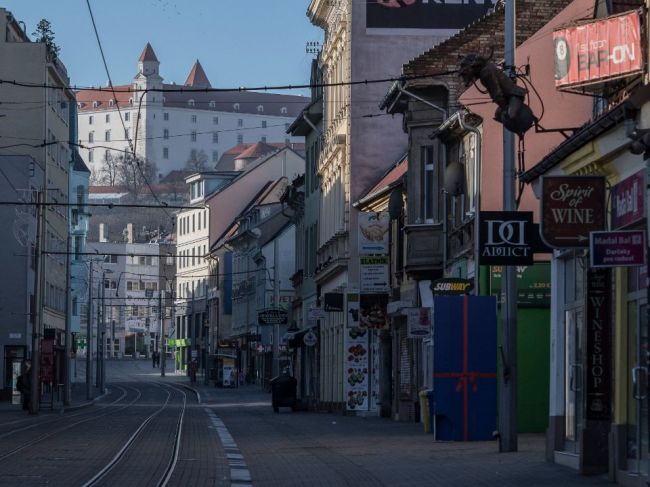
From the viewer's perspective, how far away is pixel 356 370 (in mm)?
47031

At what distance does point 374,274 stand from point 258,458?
1847 centimetres

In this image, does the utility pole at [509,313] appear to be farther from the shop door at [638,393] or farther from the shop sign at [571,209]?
the shop door at [638,393]

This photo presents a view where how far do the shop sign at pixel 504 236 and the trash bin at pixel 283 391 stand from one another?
28804mm

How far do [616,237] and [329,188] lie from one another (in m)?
41.7

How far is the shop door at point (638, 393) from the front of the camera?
16359mm

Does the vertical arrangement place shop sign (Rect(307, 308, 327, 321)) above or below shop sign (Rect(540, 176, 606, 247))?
below

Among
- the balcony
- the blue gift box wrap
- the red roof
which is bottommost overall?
the blue gift box wrap

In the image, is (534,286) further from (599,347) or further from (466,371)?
(599,347)

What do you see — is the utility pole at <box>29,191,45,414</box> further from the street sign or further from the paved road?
the street sign

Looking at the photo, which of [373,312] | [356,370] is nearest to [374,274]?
[373,312]

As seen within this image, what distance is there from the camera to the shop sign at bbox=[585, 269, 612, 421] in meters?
18.7

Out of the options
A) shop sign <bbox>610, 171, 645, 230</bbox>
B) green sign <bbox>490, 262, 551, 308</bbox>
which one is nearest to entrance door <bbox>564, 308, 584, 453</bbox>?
shop sign <bbox>610, 171, 645, 230</bbox>

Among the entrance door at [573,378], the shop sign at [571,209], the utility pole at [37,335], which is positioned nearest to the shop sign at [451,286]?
the entrance door at [573,378]

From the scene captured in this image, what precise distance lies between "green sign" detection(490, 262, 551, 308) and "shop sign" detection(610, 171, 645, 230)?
12414 millimetres
